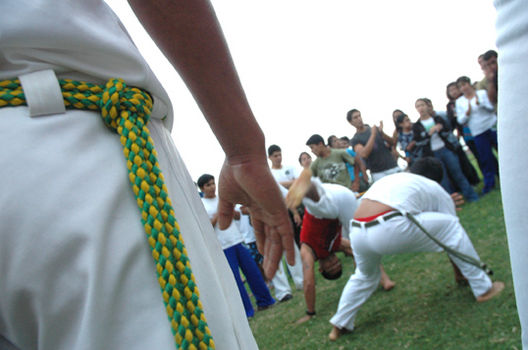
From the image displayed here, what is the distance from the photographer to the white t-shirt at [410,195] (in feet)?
11.7

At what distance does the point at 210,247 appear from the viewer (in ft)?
2.37

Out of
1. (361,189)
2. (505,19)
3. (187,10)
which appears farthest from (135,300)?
(361,189)

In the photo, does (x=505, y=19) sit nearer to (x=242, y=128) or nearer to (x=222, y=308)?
(x=242, y=128)

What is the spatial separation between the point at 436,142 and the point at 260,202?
700 cm

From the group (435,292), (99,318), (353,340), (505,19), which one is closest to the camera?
(99,318)

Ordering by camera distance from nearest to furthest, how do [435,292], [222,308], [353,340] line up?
[222,308], [353,340], [435,292]

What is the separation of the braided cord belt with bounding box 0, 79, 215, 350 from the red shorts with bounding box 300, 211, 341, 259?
13.9 feet

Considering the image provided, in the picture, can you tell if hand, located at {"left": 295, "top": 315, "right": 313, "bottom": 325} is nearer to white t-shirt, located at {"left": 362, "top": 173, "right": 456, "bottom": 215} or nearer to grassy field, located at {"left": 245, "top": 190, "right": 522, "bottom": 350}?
grassy field, located at {"left": 245, "top": 190, "right": 522, "bottom": 350}

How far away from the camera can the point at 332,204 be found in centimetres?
453

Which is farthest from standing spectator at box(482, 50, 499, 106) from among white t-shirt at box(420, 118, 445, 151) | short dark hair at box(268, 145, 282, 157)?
short dark hair at box(268, 145, 282, 157)

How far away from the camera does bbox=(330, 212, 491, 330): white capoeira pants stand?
3469mm

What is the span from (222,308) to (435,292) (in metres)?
3.82

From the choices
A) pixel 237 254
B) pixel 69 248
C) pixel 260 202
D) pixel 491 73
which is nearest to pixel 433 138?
pixel 491 73

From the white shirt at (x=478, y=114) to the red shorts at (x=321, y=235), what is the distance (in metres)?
3.54
